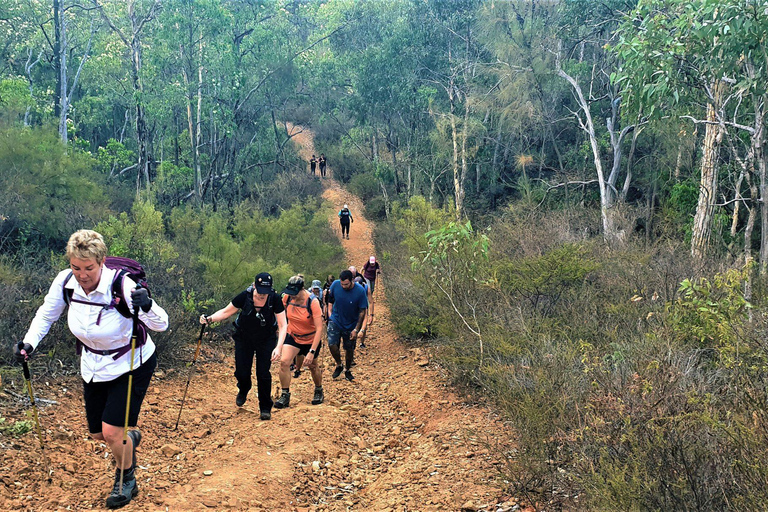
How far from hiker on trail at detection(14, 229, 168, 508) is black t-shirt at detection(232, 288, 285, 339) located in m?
1.91

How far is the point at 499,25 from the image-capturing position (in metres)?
27.6

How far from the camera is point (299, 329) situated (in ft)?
24.2

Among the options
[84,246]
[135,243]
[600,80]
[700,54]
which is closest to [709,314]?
[700,54]

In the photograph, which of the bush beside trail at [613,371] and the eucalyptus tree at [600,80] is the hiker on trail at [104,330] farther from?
the eucalyptus tree at [600,80]

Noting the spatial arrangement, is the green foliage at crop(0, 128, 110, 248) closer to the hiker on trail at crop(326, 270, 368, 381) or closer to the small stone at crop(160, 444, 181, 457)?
the hiker on trail at crop(326, 270, 368, 381)

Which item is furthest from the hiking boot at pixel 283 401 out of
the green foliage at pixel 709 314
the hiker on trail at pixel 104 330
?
the green foliage at pixel 709 314

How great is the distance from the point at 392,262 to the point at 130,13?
12.8 metres

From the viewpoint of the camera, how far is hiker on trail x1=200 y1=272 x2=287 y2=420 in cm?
628

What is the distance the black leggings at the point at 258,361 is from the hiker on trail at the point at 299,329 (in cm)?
42

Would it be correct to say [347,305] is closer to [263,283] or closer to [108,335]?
[263,283]

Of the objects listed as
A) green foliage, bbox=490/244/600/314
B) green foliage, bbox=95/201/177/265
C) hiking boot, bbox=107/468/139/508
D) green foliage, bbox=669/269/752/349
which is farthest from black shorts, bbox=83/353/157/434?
green foliage, bbox=95/201/177/265

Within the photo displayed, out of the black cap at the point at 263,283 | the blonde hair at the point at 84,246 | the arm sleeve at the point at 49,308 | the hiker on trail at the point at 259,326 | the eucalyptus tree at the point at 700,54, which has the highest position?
the eucalyptus tree at the point at 700,54

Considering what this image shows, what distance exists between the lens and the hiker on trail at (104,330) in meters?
4.04

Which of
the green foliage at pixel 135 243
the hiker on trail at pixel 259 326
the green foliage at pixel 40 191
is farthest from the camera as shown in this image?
the green foliage at pixel 40 191
